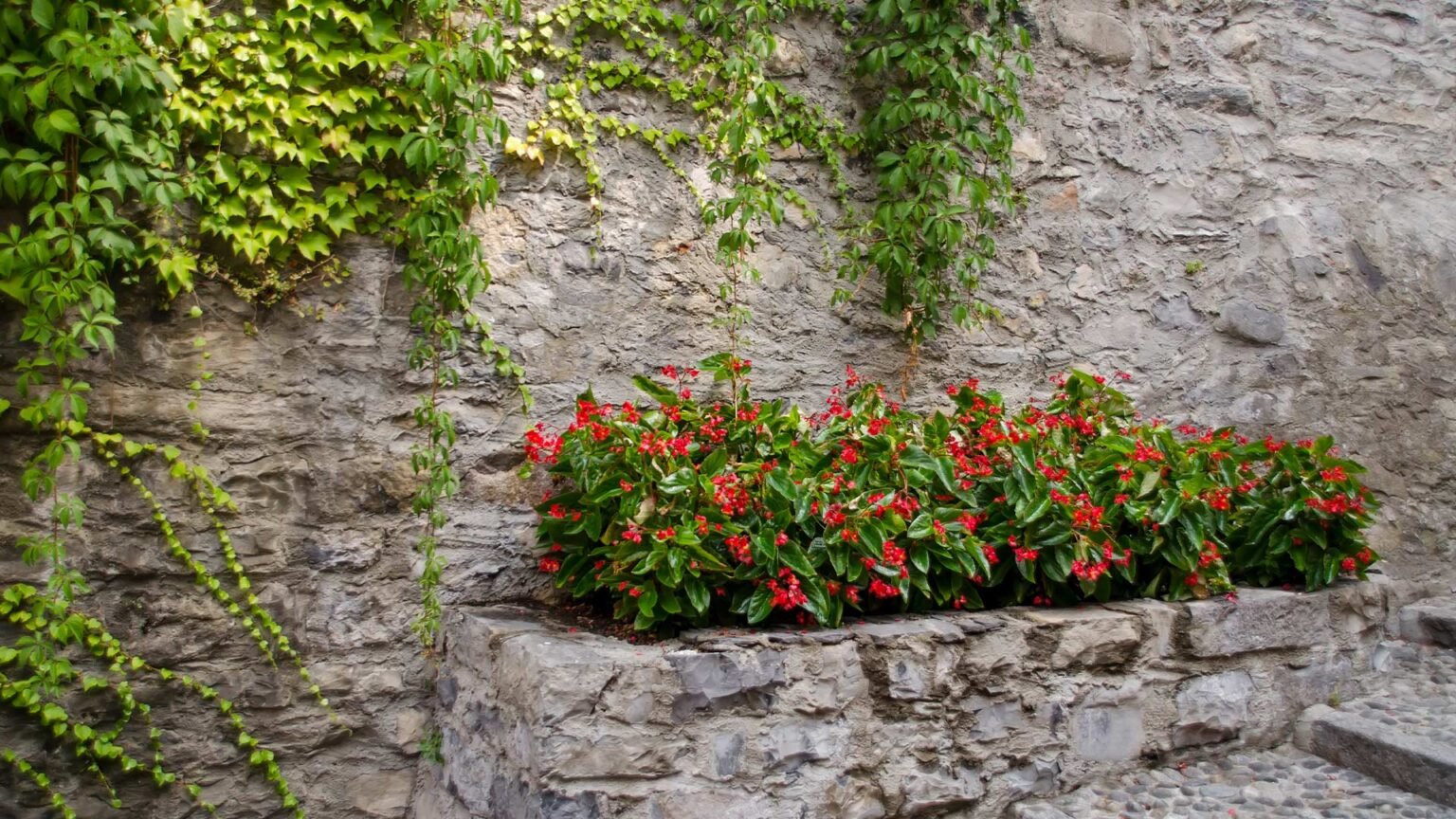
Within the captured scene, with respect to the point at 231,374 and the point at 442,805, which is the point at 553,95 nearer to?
the point at 231,374

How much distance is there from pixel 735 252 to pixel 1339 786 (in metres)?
2.05

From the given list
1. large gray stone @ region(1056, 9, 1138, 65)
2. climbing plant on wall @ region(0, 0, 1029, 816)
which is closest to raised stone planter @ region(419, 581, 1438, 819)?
climbing plant on wall @ region(0, 0, 1029, 816)

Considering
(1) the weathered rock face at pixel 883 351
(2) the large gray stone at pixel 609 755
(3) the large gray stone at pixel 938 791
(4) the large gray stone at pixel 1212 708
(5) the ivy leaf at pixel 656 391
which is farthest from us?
(5) the ivy leaf at pixel 656 391

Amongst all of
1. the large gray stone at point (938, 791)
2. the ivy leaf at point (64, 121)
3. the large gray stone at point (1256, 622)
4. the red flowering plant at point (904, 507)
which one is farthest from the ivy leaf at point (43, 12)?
the large gray stone at point (1256, 622)

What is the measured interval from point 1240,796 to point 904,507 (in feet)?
3.40

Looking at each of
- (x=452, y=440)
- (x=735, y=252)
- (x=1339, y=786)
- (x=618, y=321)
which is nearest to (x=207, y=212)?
(x=452, y=440)

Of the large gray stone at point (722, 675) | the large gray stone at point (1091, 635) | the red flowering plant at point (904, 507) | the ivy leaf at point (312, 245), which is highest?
the ivy leaf at point (312, 245)

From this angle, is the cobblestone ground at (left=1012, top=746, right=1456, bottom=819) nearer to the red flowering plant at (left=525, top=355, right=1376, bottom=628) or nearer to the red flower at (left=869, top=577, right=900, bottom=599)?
the red flowering plant at (left=525, top=355, right=1376, bottom=628)

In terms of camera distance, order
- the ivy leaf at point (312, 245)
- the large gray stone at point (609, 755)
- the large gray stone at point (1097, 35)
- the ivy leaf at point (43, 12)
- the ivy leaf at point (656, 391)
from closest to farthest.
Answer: the large gray stone at point (609, 755) < the ivy leaf at point (43, 12) < the ivy leaf at point (312, 245) < the ivy leaf at point (656, 391) < the large gray stone at point (1097, 35)

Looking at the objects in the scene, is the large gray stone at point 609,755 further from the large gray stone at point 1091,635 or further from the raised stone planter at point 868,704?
the large gray stone at point 1091,635

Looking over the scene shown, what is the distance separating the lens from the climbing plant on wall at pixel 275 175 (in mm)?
2223

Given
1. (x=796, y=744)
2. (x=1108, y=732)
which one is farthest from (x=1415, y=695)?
(x=796, y=744)

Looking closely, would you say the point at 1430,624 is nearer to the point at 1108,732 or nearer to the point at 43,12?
Result: the point at 1108,732

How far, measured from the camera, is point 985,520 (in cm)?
269
